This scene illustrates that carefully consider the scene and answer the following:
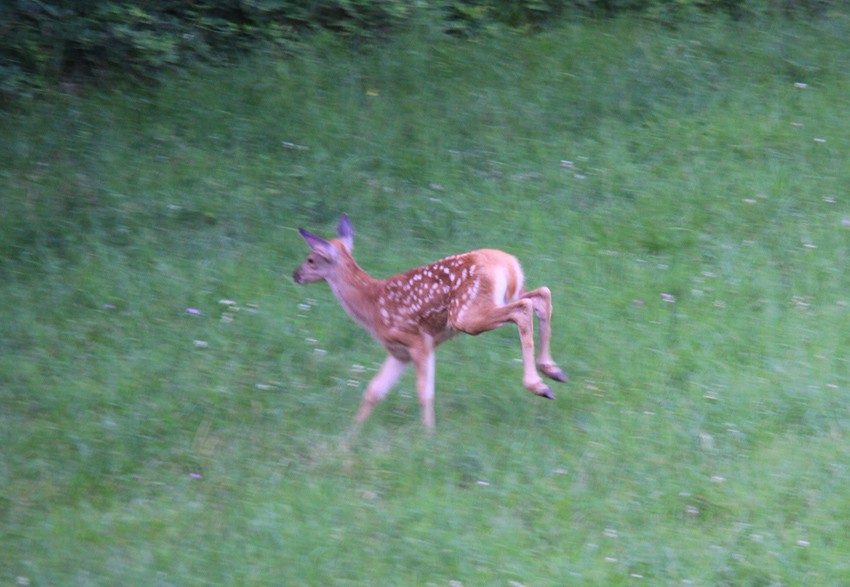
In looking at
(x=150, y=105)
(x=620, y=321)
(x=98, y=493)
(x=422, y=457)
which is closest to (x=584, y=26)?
(x=150, y=105)

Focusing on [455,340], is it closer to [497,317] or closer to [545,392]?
[497,317]

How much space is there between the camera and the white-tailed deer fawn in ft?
20.4

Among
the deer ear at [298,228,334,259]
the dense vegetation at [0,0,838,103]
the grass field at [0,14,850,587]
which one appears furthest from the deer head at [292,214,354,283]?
the dense vegetation at [0,0,838,103]

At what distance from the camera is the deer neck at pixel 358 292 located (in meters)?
6.81

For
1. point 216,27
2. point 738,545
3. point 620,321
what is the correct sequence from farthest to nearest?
point 216,27 < point 620,321 < point 738,545

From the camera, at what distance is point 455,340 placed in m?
7.63

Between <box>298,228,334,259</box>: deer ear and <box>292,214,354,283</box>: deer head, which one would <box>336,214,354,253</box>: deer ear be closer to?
<box>292,214,354,283</box>: deer head

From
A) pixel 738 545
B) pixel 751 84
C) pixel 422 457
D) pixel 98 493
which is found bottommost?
pixel 98 493

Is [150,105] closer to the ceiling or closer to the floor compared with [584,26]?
closer to the floor

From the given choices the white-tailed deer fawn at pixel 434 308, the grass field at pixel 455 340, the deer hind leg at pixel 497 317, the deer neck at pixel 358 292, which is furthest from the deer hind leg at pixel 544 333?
the deer neck at pixel 358 292

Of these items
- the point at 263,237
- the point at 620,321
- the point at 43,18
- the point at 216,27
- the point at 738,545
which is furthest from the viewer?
the point at 216,27

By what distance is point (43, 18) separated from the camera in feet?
36.1

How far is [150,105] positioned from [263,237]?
289 centimetres

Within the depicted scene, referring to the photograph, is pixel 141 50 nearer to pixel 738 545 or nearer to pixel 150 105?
pixel 150 105
